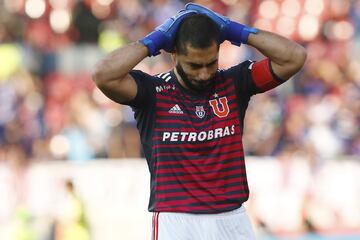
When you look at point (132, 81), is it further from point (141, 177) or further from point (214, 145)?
point (141, 177)

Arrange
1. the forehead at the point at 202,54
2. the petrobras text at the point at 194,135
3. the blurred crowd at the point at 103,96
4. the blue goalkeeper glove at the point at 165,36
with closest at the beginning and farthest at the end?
the forehead at the point at 202,54 → the blue goalkeeper glove at the point at 165,36 → the petrobras text at the point at 194,135 → the blurred crowd at the point at 103,96

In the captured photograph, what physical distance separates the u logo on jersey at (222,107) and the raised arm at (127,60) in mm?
405

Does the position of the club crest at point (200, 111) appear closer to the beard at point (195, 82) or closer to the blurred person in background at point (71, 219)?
the beard at point (195, 82)

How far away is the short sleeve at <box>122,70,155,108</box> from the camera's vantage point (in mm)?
5027

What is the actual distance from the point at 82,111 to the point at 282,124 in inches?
125

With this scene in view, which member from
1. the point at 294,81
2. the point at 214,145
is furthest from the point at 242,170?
the point at 294,81

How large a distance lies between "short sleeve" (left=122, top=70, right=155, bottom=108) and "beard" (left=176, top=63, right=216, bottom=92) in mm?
178

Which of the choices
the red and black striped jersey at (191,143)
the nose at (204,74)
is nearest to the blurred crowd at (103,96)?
the red and black striped jersey at (191,143)

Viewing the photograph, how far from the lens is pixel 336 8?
1529 centimetres

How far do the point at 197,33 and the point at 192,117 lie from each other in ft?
1.74

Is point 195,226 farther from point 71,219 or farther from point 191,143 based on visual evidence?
point 71,219

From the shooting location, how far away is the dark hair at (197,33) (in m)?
4.80

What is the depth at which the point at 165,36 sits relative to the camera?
16.1 ft

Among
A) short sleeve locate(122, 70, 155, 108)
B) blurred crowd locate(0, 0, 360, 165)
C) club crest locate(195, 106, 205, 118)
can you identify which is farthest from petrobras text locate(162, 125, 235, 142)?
blurred crowd locate(0, 0, 360, 165)
